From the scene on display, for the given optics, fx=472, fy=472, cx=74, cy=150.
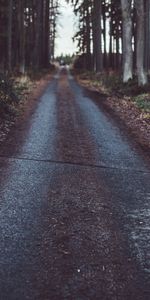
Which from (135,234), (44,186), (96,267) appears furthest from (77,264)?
(44,186)

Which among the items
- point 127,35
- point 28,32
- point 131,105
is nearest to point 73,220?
point 131,105

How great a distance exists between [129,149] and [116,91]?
45.8 ft

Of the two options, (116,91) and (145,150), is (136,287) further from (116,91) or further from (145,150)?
(116,91)

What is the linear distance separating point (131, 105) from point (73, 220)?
1331cm

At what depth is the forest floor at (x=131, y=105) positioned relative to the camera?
13.0m

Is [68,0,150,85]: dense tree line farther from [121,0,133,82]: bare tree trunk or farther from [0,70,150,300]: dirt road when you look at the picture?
[0,70,150,300]: dirt road

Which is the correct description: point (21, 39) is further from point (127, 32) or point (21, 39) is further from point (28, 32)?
point (28, 32)

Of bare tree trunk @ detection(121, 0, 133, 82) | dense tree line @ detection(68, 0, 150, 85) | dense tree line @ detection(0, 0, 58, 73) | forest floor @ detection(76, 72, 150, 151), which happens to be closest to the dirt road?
forest floor @ detection(76, 72, 150, 151)

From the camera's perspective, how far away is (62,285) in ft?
13.5

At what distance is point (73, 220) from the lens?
5.77 m

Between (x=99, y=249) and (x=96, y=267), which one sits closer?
(x=96, y=267)

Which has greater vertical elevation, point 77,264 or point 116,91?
point 116,91

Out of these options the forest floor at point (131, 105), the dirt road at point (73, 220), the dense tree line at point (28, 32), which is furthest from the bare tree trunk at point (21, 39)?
the dirt road at point (73, 220)

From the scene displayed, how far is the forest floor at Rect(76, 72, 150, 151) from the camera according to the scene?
42.7 feet
